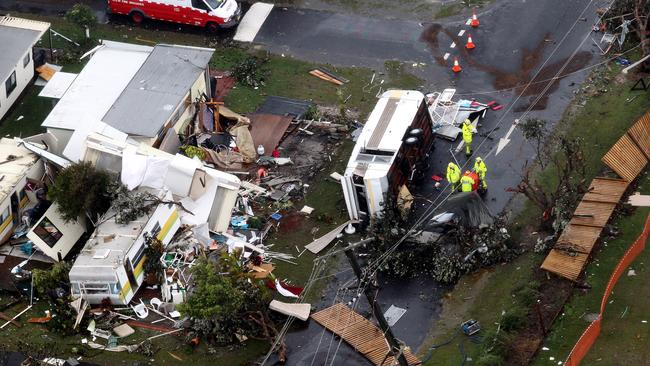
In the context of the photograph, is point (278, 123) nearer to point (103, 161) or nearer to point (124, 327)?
point (103, 161)

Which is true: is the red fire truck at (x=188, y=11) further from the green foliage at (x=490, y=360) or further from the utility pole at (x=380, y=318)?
the green foliage at (x=490, y=360)

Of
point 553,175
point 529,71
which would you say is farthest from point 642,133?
point 529,71

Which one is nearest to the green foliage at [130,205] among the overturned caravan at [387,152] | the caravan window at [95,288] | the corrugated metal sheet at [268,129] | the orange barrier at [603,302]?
the caravan window at [95,288]

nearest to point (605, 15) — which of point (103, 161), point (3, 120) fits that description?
point (103, 161)

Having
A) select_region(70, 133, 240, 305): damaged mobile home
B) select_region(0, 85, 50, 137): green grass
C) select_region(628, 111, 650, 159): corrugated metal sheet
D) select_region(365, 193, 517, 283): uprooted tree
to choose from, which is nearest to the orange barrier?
select_region(365, 193, 517, 283): uprooted tree

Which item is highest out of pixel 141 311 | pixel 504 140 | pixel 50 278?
pixel 504 140

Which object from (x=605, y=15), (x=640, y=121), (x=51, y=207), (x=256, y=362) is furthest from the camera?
(x=605, y=15)

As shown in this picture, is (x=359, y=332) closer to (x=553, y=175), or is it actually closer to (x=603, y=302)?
(x=603, y=302)
